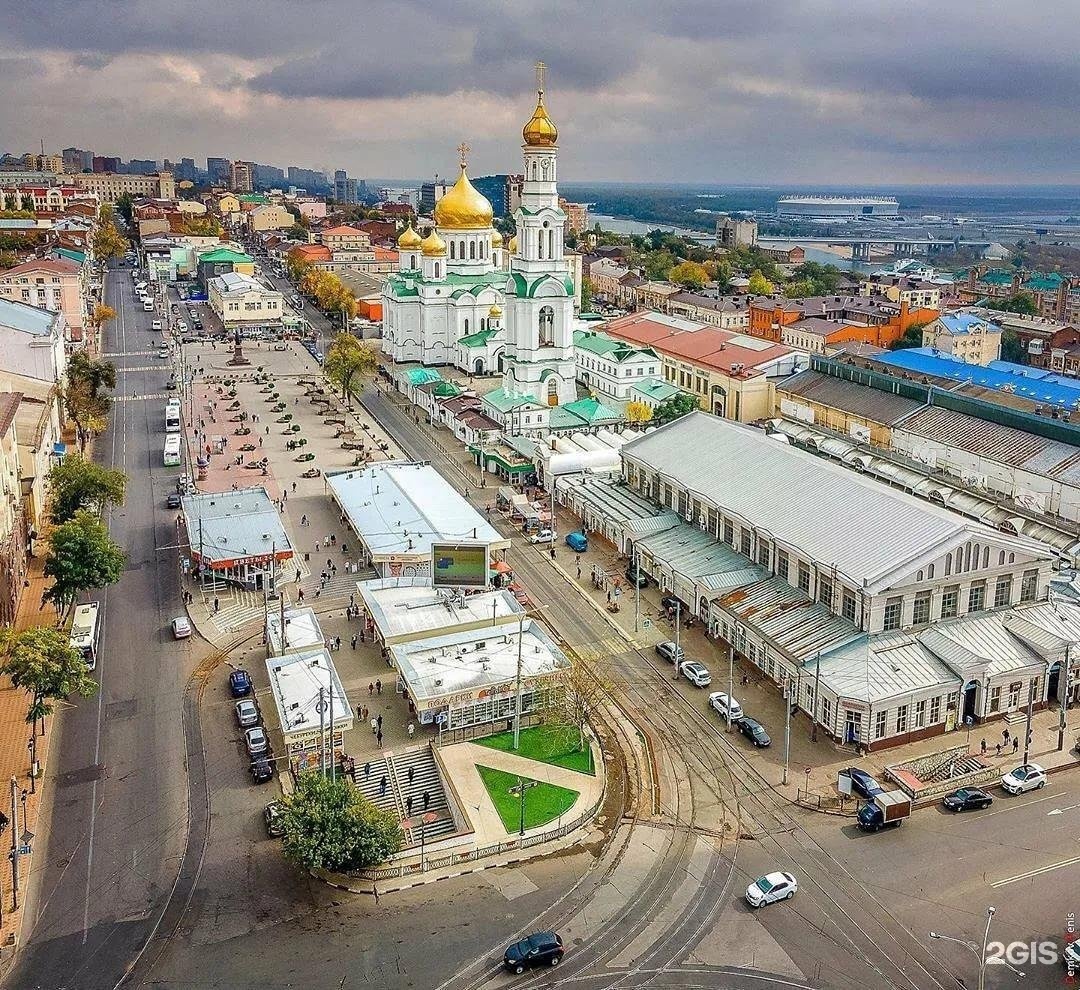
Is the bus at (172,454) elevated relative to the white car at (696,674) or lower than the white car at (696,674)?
elevated

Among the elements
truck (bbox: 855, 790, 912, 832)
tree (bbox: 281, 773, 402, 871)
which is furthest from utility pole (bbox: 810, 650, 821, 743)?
tree (bbox: 281, 773, 402, 871)

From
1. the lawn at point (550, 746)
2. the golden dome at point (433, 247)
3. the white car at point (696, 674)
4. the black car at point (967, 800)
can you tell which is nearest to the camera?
the black car at point (967, 800)

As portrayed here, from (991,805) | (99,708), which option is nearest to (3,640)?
(99,708)

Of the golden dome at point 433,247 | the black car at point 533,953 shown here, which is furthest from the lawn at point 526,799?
the golden dome at point 433,247

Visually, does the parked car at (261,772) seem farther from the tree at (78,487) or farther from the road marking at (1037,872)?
the tree at (78,487)

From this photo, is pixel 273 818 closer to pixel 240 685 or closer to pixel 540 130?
pixel 240 685

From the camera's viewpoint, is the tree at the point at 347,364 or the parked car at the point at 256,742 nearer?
the parked car at the point at 256,742

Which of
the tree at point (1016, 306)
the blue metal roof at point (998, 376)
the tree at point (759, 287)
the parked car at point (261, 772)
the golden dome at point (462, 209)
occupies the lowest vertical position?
the parked car at point (261, 772)
